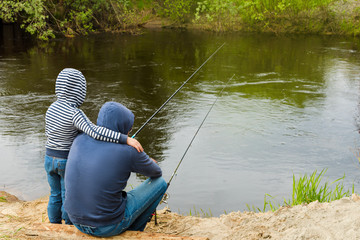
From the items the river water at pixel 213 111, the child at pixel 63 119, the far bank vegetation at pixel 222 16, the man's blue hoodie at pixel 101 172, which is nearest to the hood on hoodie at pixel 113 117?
the man's blue hoodie at pixel 101 172

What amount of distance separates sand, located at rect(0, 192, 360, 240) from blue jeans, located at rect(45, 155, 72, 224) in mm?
152

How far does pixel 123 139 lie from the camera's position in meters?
2.85

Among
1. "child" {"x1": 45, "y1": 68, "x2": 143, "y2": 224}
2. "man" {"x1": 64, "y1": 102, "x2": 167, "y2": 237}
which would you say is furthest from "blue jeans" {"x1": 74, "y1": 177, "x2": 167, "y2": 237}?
"child" {"x1": 45, "y1": 68, "x2": 143, "y2": 224}

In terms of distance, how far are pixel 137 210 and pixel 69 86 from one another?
1053 mm

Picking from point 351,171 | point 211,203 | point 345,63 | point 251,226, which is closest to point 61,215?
point 251,226

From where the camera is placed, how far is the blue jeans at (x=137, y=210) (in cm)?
296

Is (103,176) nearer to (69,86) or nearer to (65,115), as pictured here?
(65,115)

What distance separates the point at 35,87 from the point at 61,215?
663 centimetres

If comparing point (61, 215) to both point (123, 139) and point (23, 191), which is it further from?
point (23, 191)

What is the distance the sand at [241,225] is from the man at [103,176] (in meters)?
0.17

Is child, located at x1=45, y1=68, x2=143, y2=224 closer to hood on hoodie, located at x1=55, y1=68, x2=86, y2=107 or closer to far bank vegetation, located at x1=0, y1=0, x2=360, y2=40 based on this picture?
hood on hoodie, located at x1=55, y1=68, x2=86, y2=107

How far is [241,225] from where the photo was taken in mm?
3592

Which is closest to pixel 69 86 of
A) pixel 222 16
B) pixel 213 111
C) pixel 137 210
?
pixel 137 210

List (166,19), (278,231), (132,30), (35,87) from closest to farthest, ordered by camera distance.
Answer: (278,231) → (35,87) → (132,30) → (166,19)
